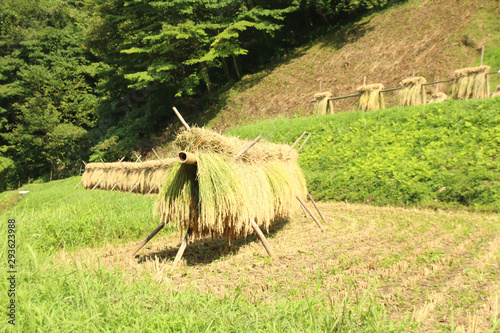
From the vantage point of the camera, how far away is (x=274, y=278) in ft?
15.7

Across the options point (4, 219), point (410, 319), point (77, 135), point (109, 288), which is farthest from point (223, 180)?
point (77, 135)

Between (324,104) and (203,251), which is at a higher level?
(324,104)

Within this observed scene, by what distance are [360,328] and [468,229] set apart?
5.14 m

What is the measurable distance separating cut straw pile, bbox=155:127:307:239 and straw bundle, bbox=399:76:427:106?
806cm

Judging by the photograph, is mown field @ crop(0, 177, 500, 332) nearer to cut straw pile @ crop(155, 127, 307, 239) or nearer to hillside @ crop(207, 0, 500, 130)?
cut straw pile @ crop(155, 127, 307, 239)

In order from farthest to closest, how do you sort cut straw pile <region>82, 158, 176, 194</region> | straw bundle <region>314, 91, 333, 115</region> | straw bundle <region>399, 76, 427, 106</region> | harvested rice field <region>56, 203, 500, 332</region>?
cut straw pile <region>82, 158, 176, 194</region> < straw bundle <region>314, 91, 333, 115</region> < straw bundle <region>399, 76, 427, 106</region> < harvested rice field <region>56, 203, 500, 332</region>

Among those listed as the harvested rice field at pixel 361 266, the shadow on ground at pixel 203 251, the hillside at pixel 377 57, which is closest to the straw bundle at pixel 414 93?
the hillside at pixel 377 57

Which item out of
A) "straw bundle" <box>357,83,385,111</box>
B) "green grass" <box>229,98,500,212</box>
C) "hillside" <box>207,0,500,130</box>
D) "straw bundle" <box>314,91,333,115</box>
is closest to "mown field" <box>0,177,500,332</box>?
"green grass" <box>229,98,500,212</box>

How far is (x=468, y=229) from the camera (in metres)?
6.89

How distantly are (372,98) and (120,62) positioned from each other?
2264cm

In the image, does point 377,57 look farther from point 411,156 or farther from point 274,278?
point 274,278

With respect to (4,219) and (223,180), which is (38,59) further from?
(223,180)

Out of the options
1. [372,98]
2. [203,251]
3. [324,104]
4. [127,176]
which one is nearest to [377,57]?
[324,104]

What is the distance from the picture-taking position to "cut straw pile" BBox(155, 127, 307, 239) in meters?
5.39
